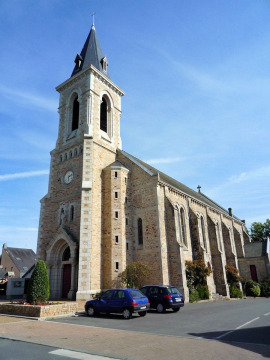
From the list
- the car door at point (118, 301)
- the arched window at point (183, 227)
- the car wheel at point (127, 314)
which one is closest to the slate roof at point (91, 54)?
the arched window at point (183, 227)

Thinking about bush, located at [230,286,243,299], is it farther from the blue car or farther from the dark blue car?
the blue car

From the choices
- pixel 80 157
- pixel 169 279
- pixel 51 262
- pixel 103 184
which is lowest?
pixel 169 279

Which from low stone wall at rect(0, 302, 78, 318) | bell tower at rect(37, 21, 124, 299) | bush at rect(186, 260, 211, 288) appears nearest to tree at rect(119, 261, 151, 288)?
bell tower at rect(37, 21, 124, 299)

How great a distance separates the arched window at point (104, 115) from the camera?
27.2 meters

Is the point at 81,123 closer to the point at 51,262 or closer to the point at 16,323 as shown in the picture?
the point at 51,262

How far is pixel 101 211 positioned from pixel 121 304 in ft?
34.2

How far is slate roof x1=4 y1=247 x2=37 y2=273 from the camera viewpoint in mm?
49575

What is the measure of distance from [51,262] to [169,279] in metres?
9.97

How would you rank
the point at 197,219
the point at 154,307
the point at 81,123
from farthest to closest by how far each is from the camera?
1. the point at 197,219
2. the point at 81,123
3. the point at 154,307

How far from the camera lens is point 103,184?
23328 millimetres

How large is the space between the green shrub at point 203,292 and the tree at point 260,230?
33.4 meters

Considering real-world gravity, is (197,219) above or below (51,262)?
above

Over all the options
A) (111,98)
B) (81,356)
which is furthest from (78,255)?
(111,98)

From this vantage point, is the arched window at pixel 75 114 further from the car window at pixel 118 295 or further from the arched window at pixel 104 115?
the car window at pixel 118 295
